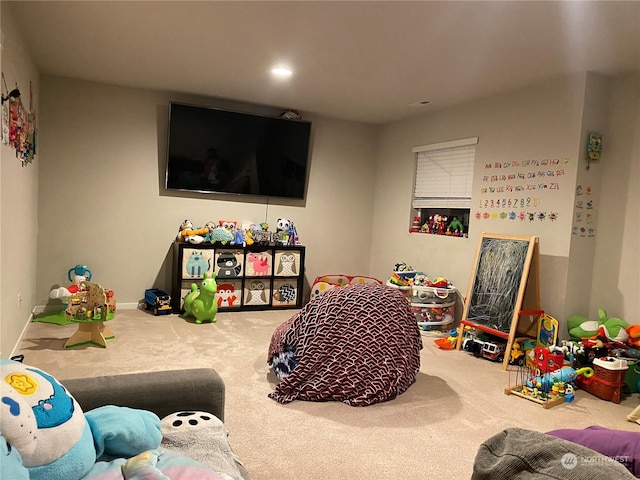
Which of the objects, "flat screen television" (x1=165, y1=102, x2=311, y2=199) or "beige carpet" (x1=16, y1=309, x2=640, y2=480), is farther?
"flat screen television" (x1=165, y1=102, x2=311, y2=199)

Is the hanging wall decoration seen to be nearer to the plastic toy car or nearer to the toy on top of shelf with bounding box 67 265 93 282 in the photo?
the toy on top of shelf with bounding box 67 265 93 282

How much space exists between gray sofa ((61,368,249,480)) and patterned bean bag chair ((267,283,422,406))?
3.87 feet

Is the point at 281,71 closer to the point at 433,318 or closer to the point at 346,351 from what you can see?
the point at 346,351

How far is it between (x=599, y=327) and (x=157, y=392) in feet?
11.4

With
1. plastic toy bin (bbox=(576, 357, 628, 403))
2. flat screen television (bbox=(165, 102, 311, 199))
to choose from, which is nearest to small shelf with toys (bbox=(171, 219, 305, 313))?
flat screen television (bbox=(165, 102, 311, 199))

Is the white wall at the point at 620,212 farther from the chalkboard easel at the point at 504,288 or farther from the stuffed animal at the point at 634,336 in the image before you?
the chalkboard easel at the point at 504,288

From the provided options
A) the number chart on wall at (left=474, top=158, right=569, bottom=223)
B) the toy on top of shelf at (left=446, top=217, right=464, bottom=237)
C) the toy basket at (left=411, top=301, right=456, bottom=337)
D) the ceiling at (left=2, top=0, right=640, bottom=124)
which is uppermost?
the ceiling at (left=2, top=0, right=640, bottom=124)

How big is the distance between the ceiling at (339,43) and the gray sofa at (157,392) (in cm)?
218

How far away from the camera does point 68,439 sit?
112cm

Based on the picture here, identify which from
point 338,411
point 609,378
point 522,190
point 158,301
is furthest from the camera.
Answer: point 158,301

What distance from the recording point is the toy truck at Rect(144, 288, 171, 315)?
488cm

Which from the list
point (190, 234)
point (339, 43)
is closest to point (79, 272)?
point (190, 234)

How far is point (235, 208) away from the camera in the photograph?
5.65 meters

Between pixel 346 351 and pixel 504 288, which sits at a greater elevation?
pixel 504 288
